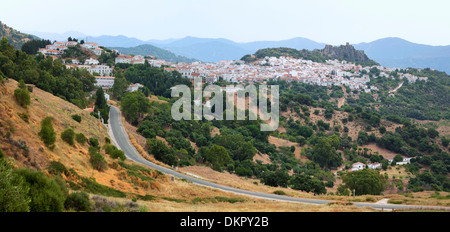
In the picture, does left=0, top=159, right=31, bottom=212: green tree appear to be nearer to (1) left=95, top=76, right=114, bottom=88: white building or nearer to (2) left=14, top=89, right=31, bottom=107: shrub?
(2) left=14, top=89, right=31, bottom=107: shrub

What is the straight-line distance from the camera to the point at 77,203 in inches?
332

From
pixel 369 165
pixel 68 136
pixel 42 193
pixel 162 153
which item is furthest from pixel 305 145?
pixel 42 193

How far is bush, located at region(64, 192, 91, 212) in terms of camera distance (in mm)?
8344

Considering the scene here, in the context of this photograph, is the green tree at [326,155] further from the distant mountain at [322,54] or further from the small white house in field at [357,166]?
→ the distant mountain at [322,54]

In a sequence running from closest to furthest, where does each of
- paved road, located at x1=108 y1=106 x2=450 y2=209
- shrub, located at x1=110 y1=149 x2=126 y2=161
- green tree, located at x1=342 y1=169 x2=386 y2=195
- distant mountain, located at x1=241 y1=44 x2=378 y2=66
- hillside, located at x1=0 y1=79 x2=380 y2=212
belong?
hillside, located at x1=0 y1=79 x2=380 y2=212
paved road, located at x1=108 y1=106 x2=450 y2=209
shrub, located at x1=110 y1=149 x2=126 y2=161
green tree, located at x1=342 y1=169 x2=386 y2=195
distant mountain, located at x1=241 y1=44 x2=378 y2=66

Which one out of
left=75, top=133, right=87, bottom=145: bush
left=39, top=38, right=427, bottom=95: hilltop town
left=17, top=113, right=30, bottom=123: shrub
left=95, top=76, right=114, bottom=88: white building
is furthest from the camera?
left=39, top=38, right=427, bottom=95: hilltop town

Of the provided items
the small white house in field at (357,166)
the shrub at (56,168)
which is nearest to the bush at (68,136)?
the shrub at (56,168)

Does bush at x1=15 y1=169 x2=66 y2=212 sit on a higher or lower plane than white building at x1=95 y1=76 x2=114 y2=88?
lower

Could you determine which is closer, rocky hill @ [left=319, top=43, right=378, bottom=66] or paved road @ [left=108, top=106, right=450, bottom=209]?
paved road @ [left=108, top=106, right=450, bottom=209]

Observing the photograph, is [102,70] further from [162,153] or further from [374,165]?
[374,165]

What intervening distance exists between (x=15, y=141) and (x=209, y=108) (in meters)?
38.2

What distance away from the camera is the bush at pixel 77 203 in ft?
27.4

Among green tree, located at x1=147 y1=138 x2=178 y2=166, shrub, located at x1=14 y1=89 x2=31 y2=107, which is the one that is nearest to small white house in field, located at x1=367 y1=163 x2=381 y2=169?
green tree, located at x1=147 y1=138 x2=178 y2=166

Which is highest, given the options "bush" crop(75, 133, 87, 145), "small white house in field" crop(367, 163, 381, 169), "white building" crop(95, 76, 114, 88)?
"white building" crop(95, 76, 114, 88)
